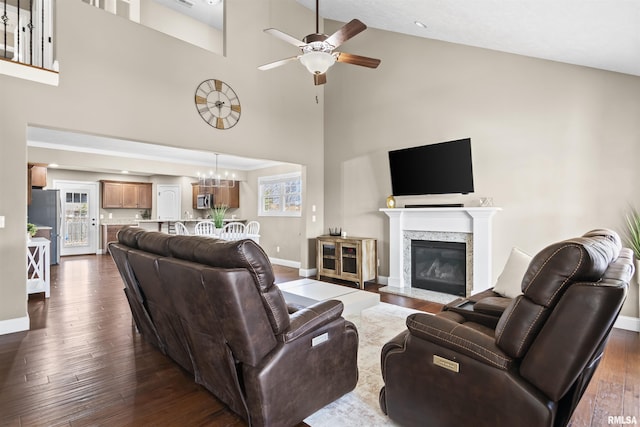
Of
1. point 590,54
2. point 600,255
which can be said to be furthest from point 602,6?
point 600,255

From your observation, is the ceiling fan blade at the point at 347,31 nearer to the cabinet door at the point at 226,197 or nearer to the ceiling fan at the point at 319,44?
the ceiling fan at the point at 319,44

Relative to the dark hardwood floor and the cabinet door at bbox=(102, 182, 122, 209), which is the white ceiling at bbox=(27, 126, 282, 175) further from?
the dark hardwood floor

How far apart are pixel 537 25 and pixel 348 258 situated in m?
3.96

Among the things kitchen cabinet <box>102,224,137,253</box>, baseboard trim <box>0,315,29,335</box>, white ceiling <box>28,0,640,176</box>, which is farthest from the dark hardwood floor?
kitchen cabinet <box>102,224,137,253</box>

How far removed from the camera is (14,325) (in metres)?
3.46

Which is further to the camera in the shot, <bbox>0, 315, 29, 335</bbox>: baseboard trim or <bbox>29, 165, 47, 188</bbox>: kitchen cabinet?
<bbox>29, 165, 47, 188</bbox>: kitchen cabinet

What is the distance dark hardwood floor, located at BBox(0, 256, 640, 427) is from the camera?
2.03 m

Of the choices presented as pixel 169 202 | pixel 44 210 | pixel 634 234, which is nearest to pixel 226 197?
pixel 169 202

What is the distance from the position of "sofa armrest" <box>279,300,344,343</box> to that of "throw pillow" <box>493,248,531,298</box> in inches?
72.4

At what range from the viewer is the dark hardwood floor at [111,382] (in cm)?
203

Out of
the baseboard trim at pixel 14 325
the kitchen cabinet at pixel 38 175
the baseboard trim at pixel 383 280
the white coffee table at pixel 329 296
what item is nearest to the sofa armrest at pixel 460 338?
the white coffee table at pixel 329 296

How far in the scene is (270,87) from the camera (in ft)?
18.7

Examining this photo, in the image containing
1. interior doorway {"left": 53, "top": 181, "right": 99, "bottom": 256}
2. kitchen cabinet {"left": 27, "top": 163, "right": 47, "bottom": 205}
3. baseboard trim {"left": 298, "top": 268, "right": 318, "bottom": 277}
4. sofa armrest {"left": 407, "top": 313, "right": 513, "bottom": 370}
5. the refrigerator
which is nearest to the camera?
sofa armrest {"left": 407, "top": 313, "right": 513, "bottom": 370}

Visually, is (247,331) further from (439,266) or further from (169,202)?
(169,202)
